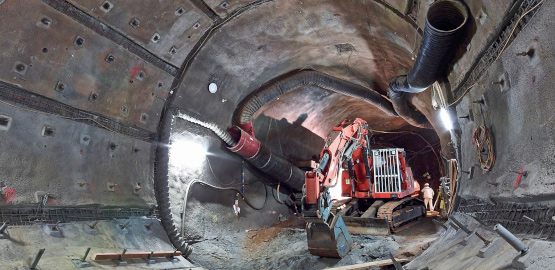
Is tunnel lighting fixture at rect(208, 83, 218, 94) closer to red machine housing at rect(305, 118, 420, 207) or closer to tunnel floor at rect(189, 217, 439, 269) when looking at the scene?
tunnel floor at rect(189, 217, 439, 269)

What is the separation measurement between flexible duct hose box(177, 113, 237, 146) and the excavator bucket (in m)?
2.38

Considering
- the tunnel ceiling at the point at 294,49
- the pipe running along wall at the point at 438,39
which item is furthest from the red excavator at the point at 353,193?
the pipe running along wall at the point at 438,39

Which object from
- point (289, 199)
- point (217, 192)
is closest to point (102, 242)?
point (217, 192)

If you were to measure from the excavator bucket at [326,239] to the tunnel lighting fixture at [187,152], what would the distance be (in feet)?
7.91

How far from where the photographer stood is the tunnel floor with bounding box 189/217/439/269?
6.45 m

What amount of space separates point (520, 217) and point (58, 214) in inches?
190

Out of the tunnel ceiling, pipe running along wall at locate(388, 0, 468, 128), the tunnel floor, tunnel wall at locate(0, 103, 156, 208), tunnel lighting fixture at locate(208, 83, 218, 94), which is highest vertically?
the tunnel ceiling

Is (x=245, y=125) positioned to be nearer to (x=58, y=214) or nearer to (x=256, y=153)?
(x=256, y=153)

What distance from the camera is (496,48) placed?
3490mm

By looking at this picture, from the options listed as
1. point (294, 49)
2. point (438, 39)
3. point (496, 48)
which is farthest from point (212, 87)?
point (496, 48)

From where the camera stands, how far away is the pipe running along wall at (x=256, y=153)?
761 cm

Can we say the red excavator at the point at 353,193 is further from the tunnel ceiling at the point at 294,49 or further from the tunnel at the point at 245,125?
the tunnel ceiling at the point at 294,49

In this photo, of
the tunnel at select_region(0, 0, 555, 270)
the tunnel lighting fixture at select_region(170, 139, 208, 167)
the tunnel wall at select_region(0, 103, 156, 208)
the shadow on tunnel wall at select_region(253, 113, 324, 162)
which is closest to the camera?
the tunnel at select_region(0, 0, 555, 270)

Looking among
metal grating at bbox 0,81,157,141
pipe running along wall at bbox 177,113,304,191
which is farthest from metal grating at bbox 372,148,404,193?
metal grating at bbox 0,81,157,141
